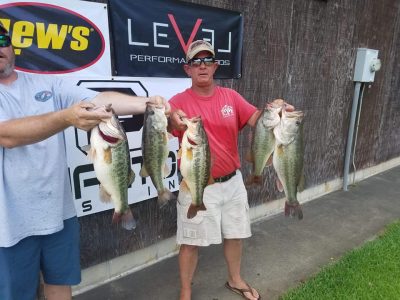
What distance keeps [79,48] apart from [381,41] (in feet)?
19.9

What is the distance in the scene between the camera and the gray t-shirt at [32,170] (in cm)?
201

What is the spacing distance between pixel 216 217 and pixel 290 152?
0.93 metres

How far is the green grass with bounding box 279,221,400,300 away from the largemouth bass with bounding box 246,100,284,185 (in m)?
1.51

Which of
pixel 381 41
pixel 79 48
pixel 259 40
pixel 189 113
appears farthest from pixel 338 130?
pixel 79 48

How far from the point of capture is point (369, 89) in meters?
6.73

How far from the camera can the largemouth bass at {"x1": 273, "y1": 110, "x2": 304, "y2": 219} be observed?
7.86 feet

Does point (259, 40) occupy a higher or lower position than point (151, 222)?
higher

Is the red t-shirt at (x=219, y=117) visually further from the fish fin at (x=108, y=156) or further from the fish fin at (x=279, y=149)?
the fish fin at (x=108, y=156)

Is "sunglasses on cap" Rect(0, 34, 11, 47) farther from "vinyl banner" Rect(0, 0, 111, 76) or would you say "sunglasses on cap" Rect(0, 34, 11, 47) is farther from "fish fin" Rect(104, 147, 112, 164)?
"fish fin" Rect(104, 147, 112, 164)

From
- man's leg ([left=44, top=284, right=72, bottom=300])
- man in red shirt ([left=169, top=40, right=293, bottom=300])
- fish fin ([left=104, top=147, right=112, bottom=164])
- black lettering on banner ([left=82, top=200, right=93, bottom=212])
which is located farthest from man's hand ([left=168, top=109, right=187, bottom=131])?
man's leg ([left=44, top=284, right=72, bottom=300])

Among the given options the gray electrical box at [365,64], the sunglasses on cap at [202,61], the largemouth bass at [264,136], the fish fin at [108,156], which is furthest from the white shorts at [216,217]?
the gray electrical box at [365,64]

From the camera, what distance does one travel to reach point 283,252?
424 centimetres

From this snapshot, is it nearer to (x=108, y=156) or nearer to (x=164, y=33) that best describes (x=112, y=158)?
(x=108, y=156)

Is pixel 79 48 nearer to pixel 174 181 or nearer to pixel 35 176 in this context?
pixel 35 176
